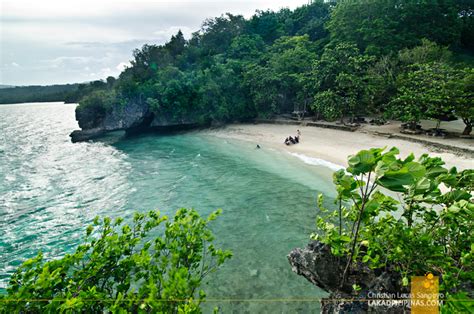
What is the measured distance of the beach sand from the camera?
1934cm

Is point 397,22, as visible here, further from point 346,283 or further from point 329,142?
point 346,283

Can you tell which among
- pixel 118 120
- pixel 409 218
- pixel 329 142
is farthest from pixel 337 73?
pixel 118 120

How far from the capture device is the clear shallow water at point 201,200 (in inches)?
351

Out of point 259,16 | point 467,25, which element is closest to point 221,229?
point 467,25

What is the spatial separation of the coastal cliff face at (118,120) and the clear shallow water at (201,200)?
11.8 m

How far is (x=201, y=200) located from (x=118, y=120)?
110ft

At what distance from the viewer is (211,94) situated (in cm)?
4134

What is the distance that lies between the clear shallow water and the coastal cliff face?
1176 centimetres

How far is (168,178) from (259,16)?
5934 centimetres

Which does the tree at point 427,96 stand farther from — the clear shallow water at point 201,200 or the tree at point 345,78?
the clear shallow water at point 201,200

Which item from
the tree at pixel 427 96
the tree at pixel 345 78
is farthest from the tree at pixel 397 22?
the tree at pixel 427 96

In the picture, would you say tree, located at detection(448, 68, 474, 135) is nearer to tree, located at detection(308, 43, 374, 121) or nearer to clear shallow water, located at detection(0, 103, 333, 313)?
tree, located at detection(308, 43, 374, 121)

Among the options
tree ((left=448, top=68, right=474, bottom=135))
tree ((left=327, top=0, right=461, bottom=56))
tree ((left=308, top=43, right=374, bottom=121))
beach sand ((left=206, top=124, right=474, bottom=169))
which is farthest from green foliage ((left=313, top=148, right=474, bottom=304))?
tree ((left=327, top=0, right=461, bottom=56))

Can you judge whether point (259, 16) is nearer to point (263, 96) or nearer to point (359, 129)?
point (263, 96)
